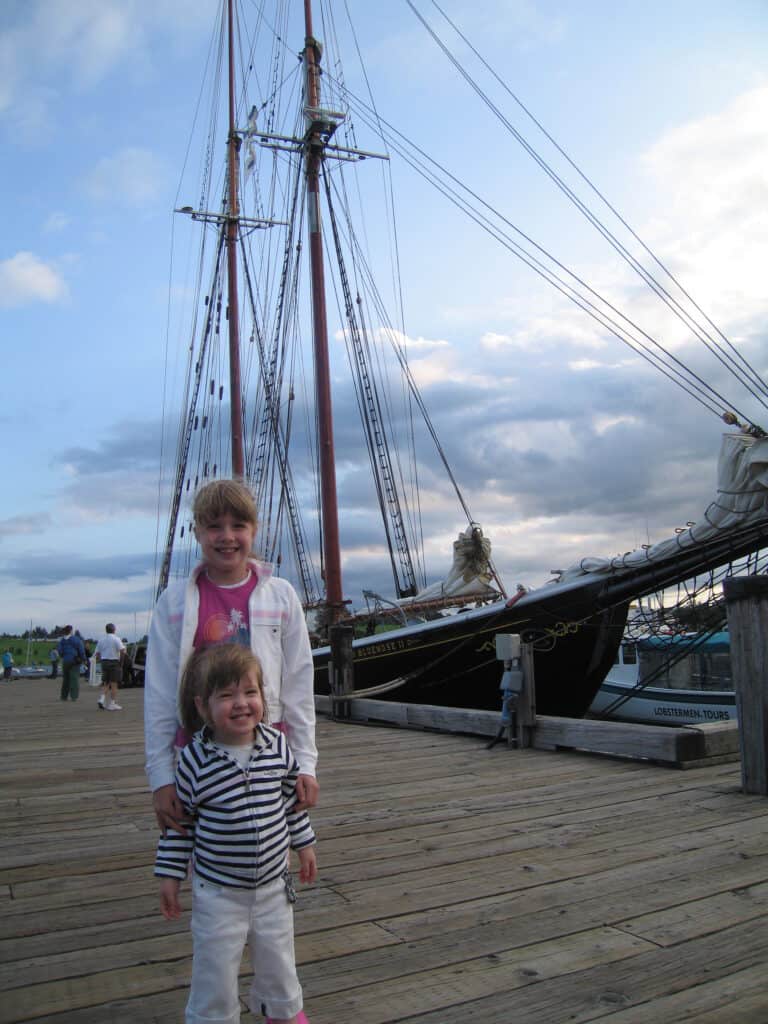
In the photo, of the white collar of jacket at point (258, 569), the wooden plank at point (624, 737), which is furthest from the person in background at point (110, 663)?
the white collar of jacket at point (258, 569)

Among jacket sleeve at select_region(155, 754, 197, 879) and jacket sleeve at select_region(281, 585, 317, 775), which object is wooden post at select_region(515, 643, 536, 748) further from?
jacket sleeve at select_region(155, 754, 197, 879)

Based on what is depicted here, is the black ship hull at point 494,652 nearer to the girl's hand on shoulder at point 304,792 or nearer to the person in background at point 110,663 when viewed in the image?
the person in background at point 110,663

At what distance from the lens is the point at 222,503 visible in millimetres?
2311

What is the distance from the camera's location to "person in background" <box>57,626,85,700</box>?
54.0ft

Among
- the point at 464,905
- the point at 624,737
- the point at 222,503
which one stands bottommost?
the point at 464,905

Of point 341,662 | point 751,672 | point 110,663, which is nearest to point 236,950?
point 751,672

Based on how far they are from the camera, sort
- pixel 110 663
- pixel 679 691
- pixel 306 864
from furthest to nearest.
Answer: pixel 679 691, pixel 110 663, pixel 306 864

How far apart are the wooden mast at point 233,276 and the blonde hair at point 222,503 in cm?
2308

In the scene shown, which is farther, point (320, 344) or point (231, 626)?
point (320, 344)

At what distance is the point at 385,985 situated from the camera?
2379 mm

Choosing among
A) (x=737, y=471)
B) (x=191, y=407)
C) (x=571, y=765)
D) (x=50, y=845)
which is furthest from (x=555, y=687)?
(x=191, y=407)

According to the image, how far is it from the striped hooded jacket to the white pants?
4 centimetres

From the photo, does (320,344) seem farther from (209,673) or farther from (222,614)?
(209,673)

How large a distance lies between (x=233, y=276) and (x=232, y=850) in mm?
28745
